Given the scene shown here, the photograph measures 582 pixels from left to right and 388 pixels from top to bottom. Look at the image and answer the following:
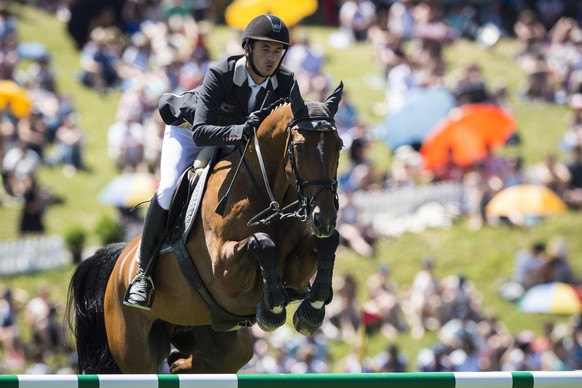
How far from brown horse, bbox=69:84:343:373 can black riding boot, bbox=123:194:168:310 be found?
0.30ft

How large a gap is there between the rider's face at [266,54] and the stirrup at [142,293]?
1.74 metres

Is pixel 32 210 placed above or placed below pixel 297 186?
below

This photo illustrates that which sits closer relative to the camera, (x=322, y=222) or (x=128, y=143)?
(x=322, y=222)

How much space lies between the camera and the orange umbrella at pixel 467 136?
19.3 m

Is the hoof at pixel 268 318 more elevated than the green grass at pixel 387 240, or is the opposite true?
the hoof at pixel 268 318

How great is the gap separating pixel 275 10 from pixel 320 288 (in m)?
14.3

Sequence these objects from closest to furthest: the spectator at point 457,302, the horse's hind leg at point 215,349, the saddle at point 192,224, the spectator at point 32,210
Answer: the saddle at point 192,224 → the horse's hind leg at point 215,349 → the spectator at point 457,302 → the spectator at point 32,210

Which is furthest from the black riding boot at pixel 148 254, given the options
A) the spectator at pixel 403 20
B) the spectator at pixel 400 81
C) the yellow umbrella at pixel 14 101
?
the spectator at pixel 403 20

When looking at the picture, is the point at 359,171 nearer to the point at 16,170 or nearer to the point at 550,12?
the point at 16,170

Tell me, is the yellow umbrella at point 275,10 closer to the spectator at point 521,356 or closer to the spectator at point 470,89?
the spectator at point 470,89

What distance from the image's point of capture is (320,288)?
780 centimetres

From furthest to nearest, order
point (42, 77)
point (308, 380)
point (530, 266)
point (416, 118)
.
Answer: point (42, 77)
point (416, 118)
point (530, 266)
point (308, 380)

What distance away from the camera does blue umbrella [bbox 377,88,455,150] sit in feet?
67.0

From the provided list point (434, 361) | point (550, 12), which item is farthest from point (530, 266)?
point (550, 12)
